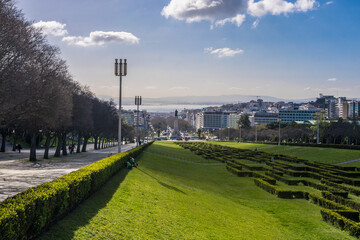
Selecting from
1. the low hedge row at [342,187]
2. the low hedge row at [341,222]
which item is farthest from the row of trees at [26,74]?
the low hedge row at [342,187]

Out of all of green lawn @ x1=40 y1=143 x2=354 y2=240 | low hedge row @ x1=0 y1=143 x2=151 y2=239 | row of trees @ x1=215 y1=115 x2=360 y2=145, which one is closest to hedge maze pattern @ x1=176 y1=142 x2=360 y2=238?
green lawn @ x1=40 y1=143 x2=354 y2=240

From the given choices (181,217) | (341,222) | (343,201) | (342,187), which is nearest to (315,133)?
(342,187)

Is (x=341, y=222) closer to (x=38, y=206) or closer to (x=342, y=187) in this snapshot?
(x=342, y=187)

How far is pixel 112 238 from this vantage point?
11.0 m

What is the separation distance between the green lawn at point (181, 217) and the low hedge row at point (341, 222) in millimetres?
382

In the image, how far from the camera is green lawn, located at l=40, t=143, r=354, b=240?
1191cm

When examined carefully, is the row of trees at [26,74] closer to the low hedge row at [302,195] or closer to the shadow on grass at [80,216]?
the shadow on grass at [80,216]

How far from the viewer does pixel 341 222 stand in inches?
729

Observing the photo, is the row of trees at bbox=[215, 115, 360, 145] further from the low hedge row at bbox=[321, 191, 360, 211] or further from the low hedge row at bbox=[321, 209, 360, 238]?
the low hedge row at bbox=[321, 209, 360, 238]

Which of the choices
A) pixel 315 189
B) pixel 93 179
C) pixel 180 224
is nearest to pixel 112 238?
pixel 180 224

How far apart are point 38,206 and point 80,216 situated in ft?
8.95

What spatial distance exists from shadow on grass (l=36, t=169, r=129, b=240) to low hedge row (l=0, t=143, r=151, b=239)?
0.86 ft

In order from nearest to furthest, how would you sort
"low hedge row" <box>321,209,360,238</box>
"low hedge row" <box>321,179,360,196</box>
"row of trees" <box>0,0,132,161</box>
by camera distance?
"low hedge row" <box>321,209,360,238</box> < "row of trees" <box>0,0,132,161</box> < "low hedge row" <box>321,179,360,196</box>

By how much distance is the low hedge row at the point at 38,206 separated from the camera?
841 centimetres
